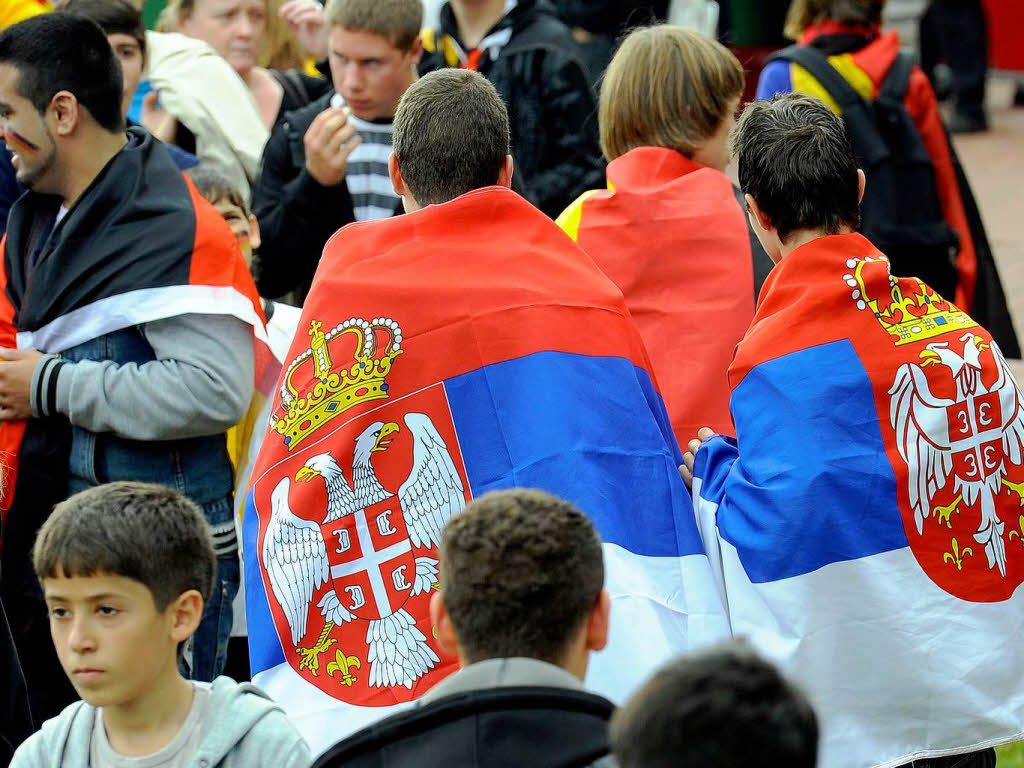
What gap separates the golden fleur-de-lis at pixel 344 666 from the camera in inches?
128

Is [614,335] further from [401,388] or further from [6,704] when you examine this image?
[6,704]

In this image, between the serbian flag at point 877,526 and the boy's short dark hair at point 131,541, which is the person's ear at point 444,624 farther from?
the serbian flag at point 877,526

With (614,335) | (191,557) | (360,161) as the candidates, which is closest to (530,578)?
(191,557)

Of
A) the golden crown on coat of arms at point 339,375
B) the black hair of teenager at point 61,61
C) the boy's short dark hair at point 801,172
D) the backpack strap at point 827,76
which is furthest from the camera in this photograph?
the backpack strap at point 827,76

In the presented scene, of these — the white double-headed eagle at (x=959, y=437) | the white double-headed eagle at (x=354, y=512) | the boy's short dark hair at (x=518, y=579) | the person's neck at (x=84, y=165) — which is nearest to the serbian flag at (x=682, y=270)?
the white double-headed eagle at (x=959, y=437)

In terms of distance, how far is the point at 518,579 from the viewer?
2.42 metres

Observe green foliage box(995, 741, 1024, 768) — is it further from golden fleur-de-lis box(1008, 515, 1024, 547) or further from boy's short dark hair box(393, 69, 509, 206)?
boy's short dark hair box(393, 69, 509, 206)

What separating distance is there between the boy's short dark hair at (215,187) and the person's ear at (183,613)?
7.82 feet

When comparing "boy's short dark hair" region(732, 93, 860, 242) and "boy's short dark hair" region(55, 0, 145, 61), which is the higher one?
"boy's short dark hair" region(55, 0, 145, 61)

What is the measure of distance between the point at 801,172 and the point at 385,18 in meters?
2.25

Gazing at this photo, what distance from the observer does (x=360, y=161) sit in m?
5.38

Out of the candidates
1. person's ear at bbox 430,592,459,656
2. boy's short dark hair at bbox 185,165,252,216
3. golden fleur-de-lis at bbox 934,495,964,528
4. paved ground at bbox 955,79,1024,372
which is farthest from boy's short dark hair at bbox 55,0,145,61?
paved ground at bbox 955,79,1024,372

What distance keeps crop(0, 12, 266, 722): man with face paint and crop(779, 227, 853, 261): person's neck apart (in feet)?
4.88

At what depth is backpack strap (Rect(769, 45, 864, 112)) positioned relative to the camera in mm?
6297
